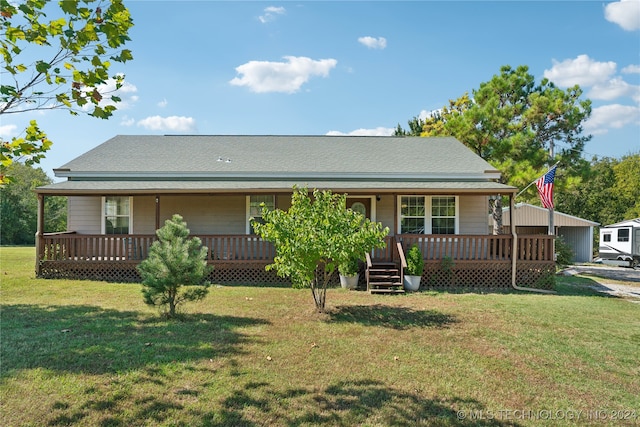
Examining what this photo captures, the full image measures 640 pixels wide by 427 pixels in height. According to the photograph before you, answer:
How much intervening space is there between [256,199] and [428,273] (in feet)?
20.0

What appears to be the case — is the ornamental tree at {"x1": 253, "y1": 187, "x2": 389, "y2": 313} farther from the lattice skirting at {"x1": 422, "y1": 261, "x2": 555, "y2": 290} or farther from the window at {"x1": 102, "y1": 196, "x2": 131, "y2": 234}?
the window at {"x1": 102, "y1": 196, "x2": 131, "y2": 234}

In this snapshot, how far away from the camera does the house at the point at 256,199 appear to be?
448 inches

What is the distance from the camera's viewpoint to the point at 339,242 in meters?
6.85

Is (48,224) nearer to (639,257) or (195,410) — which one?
(195,410)

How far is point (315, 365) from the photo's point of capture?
15.7 feet

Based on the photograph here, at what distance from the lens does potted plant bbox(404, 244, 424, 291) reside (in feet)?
33.9

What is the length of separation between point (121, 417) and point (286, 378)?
5.53 feet

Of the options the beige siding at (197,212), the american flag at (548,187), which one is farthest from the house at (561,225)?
the beige siding at (197,212)

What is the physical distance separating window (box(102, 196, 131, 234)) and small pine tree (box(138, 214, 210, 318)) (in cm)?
712

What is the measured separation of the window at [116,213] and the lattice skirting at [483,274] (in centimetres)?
999

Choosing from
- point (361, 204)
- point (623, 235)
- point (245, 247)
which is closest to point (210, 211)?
point (245, 247)

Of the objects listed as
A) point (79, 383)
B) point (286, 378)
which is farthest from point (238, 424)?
point (79, 383)

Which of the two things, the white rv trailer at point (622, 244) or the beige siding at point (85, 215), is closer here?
the beige siding at point (85, 215)

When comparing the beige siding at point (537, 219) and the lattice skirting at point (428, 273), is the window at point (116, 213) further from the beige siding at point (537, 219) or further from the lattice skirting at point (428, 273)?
the beige siding at point (537, 219)
